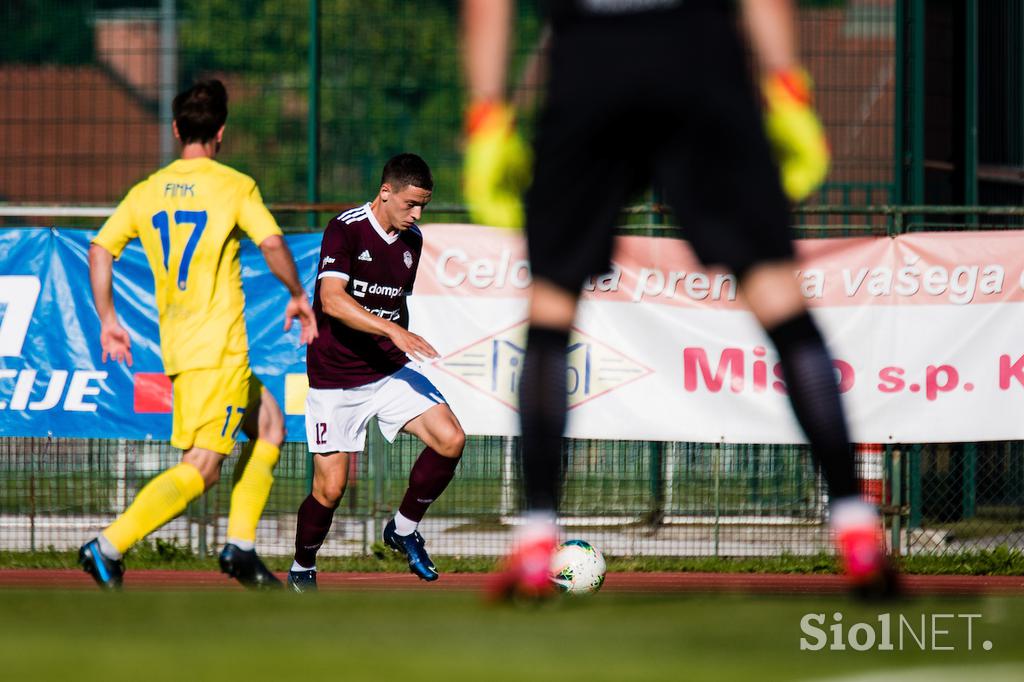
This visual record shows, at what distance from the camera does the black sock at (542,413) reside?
12.5 ft

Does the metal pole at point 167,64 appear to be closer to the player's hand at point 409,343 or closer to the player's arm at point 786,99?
the player's hand at point 409,343

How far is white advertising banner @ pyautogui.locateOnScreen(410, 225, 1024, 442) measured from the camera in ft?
34.0

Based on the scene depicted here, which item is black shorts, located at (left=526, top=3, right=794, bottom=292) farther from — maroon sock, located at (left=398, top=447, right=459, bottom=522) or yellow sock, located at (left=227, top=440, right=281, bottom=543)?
maroon sock, located at (left=398, top=447, right=459, bottom=522)

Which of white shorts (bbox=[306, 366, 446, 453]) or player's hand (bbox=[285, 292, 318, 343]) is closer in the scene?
player's hand (bbox=[285, 292, 318, 343])

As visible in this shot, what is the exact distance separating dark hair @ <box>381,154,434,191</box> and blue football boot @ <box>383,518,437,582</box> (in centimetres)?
188

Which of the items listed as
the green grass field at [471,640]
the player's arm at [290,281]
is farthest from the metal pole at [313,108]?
the green grass field at [471,640]

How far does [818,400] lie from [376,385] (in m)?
5.11

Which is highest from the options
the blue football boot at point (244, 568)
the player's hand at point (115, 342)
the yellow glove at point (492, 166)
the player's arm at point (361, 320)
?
the yellow glove at point (492, 166)

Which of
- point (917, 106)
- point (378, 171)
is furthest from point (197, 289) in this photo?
point (917, 106)

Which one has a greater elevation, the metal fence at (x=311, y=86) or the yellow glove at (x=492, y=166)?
the metal fence at (x=311, y=86)

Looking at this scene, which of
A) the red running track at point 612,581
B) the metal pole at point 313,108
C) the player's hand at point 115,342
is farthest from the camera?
the metal pole at point 313,108

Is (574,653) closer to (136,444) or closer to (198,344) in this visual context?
(198,344)

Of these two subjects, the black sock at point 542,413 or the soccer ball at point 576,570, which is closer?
the black sock at point 542,413

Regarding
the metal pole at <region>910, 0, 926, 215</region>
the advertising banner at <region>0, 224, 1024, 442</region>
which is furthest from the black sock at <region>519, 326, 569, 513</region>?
the metal pole at <region>910, 0, 926, 215</region>
